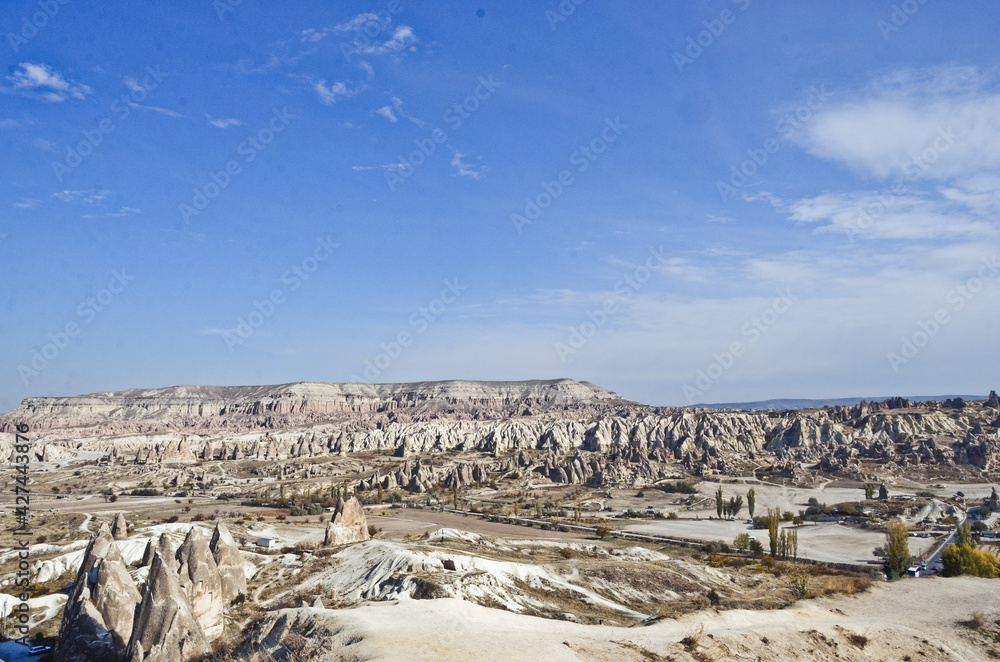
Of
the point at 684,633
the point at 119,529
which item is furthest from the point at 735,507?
the point at 119,529

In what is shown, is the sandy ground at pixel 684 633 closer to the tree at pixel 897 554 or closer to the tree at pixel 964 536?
the tree at pixel 897 554

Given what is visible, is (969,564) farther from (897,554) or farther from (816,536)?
(816,536)

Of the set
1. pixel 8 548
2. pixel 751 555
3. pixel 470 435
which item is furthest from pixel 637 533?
pixel 470 435

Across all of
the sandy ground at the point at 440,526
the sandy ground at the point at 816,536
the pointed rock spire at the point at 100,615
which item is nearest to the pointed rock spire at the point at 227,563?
the pointed rock spire at the point at 100,615

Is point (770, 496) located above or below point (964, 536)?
below

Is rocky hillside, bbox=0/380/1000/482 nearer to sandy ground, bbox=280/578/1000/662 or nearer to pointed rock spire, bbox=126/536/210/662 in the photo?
sandy ground, bbox=280/578/1000/662
